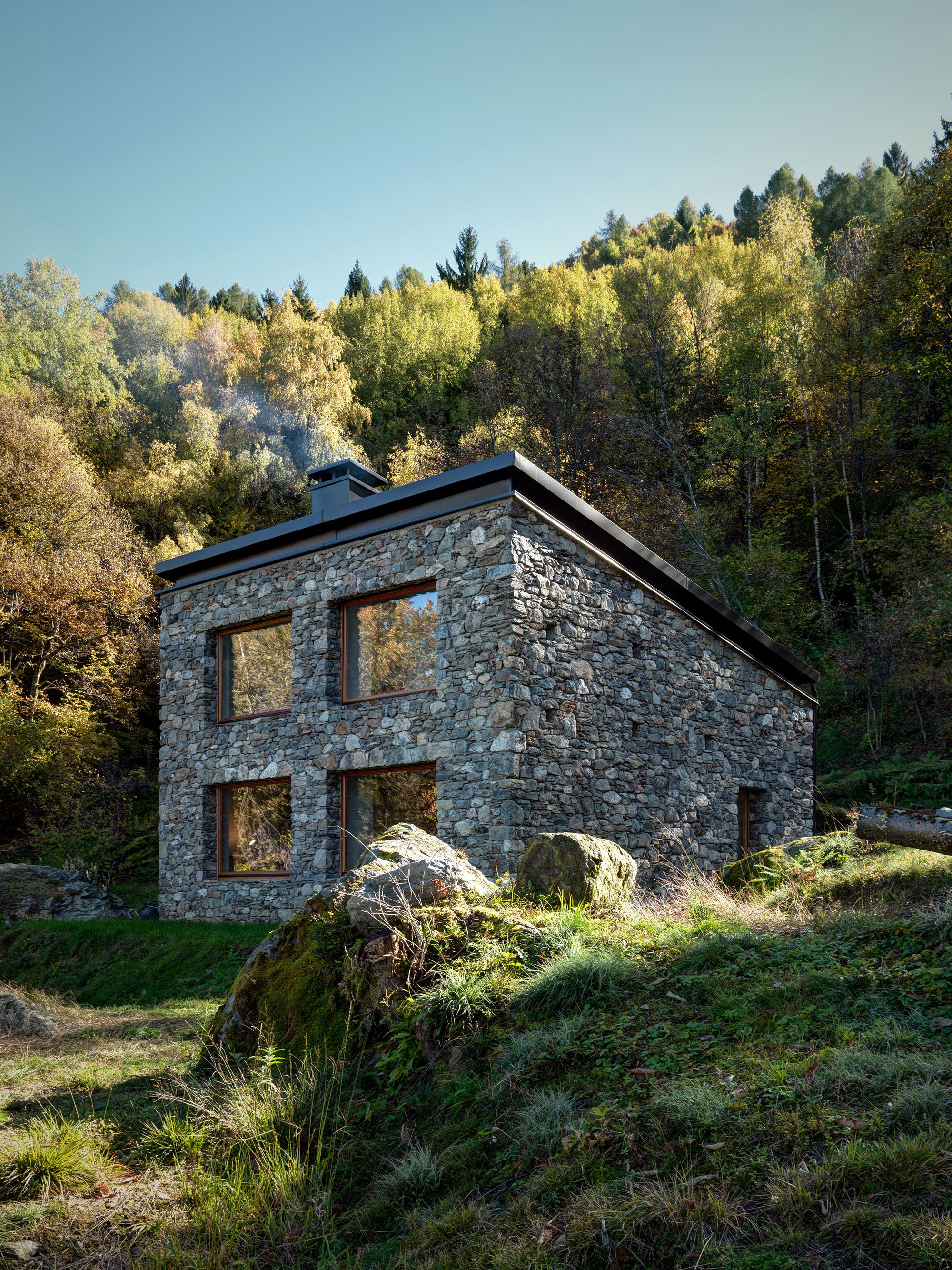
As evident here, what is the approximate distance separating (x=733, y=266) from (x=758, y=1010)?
30055 millimetres

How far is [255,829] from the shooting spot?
1217 cm

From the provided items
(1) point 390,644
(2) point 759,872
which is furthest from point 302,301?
(2) point 759,872

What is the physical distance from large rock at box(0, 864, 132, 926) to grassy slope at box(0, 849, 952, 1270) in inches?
336

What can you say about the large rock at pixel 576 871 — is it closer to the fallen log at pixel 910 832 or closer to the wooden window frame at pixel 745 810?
the fallen log at pixel 910 832

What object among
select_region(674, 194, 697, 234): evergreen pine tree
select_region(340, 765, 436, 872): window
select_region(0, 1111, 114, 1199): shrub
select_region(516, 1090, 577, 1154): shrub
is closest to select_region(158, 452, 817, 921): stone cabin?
select_region(340, 765, 436, 872): window

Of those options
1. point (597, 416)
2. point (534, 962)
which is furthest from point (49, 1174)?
point (597, 416)

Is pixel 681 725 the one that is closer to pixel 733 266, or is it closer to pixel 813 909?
pixel 813 909

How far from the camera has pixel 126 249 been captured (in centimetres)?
1430

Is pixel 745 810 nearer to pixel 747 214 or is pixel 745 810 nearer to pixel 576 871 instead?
pixel 576 871

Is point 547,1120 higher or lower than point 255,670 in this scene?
lower

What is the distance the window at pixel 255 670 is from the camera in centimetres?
1205

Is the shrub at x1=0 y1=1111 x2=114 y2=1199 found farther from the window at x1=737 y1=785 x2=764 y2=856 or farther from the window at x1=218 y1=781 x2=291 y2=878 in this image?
the window at x1=737 y1=785 x2=764 y2=856

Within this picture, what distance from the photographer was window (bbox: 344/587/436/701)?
10.3 meters

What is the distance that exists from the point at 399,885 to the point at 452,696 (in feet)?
15.4
